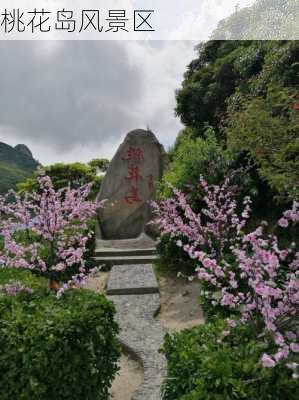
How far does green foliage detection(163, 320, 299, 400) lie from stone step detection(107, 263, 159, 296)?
4259 millimetres

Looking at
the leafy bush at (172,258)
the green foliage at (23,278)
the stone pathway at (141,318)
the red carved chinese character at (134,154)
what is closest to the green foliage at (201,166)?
the leafy bush at (172,258)

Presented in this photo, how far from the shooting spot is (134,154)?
1170cm

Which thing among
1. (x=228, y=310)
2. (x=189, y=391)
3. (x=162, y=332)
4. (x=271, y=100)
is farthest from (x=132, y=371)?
(x=271, y=100)

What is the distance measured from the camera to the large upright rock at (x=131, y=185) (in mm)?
11438

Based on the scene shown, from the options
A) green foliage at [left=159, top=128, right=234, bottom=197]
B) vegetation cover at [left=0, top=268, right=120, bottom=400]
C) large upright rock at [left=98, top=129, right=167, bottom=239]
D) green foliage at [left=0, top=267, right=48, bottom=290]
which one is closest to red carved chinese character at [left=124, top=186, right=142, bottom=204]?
large upright rock at [left=98, top=129, right=167, bottom=239]

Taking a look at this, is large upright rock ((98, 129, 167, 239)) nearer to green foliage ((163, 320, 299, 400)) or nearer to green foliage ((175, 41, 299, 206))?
green foliage ((175, 41, 299, 206))

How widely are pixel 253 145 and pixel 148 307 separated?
129 inches

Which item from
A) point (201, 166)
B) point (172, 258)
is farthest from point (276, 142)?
point (172, 258)

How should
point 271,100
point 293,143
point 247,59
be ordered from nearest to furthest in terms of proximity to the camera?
point 293,143, point 271,100, point 247,59

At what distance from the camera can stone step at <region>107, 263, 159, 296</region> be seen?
726 cm

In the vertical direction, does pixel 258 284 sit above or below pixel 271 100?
below

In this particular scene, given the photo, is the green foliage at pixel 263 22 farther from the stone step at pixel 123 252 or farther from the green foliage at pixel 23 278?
the green foliage at pixel 23 278

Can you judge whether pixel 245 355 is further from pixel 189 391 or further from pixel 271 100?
pixel 271 100

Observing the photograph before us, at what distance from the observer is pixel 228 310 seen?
419 centimetres
